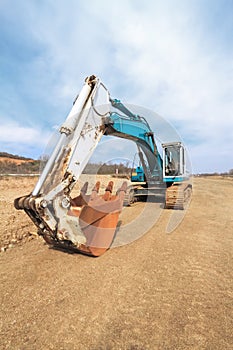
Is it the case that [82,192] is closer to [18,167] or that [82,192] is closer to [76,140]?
[76,140]

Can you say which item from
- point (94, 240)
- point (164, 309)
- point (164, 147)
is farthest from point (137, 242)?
point (164, 147)

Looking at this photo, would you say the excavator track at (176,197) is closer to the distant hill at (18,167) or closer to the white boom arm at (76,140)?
the white boom arm at (76,140)

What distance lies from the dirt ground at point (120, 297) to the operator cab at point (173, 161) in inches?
165

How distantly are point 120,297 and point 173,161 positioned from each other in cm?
684

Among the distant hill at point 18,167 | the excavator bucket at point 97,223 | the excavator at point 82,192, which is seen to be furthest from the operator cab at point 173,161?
the distant hill at point 18,167

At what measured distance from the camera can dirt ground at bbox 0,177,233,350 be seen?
83.2 inches

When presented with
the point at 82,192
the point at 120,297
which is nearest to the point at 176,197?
the point at 82,192

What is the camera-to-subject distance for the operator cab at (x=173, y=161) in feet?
28.5

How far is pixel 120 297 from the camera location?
2750 mm

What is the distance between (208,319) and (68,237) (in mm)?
1980

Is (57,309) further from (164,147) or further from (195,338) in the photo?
(164,147)

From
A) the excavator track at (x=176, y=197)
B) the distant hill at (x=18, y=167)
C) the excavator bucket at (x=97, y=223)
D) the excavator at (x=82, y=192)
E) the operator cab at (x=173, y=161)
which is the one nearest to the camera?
the excavator at (x=82, y=192)

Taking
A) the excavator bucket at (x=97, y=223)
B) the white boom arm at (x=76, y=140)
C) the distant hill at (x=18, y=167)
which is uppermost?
the distant hill at (x=18, y=167)

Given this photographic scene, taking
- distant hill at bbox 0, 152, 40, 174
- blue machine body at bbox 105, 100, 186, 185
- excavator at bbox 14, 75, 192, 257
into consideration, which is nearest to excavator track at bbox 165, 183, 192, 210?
blue machine body at bbox 105, 100, 186, 185
